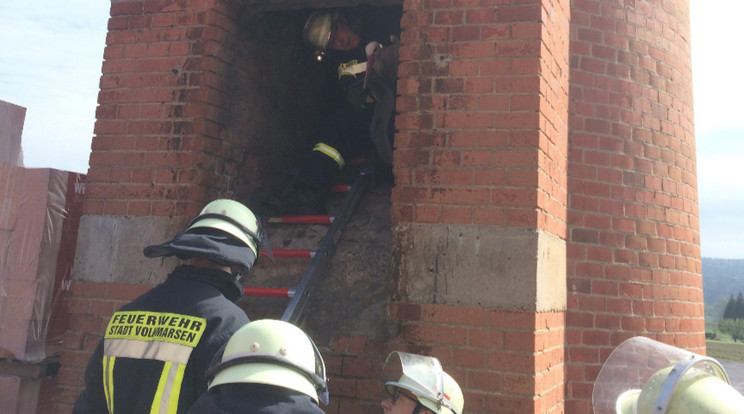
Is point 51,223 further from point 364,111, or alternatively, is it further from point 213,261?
point 364,111

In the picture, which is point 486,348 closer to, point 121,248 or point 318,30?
point 121,248

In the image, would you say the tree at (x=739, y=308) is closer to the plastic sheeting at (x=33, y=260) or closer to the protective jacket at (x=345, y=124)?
the protective jacket at (x=345, y=124)

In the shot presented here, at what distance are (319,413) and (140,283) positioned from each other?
2.20m

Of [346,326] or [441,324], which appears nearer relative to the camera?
[441,324]

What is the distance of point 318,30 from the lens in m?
4.48

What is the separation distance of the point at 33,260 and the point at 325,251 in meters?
1.84

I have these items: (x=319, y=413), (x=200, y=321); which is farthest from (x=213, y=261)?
(x=319, y=413)

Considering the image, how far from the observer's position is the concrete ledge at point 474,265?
2727 mm

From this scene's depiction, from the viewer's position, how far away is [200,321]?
1909 mm

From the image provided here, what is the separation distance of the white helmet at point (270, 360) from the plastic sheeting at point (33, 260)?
2.46 meters

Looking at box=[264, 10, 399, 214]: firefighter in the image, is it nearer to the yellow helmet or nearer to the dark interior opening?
the yellow helmet

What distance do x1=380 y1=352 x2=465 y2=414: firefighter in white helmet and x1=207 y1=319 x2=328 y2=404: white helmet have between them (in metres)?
0.52

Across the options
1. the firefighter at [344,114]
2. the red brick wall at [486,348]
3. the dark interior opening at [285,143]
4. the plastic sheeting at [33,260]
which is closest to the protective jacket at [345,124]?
the firefighter at [344,114]

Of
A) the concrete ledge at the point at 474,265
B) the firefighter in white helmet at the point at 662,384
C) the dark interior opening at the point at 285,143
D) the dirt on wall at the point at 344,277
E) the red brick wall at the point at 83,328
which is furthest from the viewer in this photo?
the dark interior opening at the point at 285,143
